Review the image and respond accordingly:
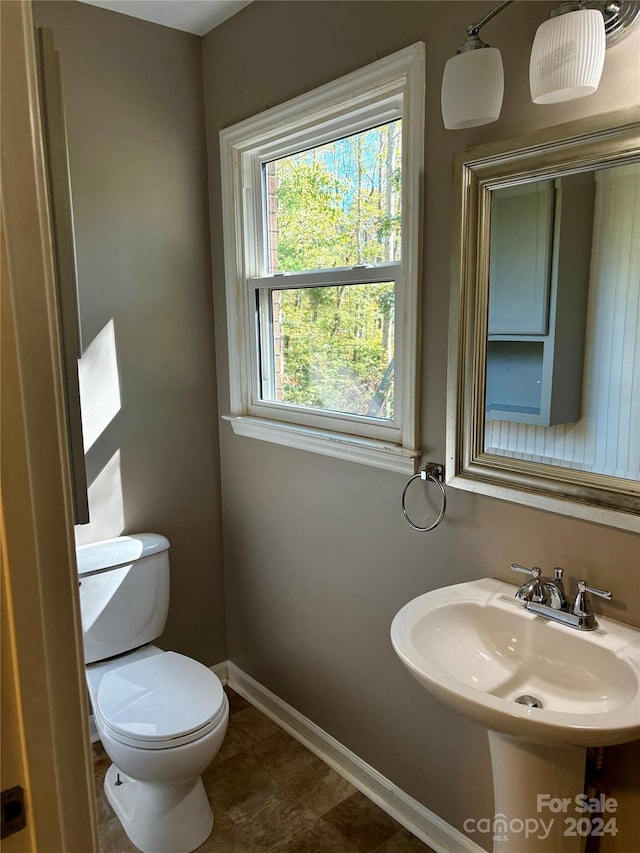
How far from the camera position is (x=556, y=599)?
4.61ft

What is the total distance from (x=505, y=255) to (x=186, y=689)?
157 centimetres

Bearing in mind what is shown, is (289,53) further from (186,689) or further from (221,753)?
(221,753)

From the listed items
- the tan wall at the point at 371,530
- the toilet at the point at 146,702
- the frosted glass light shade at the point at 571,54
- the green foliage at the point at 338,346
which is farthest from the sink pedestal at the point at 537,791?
the frosted glass light shade at the point at 571,54

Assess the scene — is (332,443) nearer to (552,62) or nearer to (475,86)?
(475,86)

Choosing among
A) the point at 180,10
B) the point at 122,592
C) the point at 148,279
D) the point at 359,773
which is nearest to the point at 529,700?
the point at 359,773

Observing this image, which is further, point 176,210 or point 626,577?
point 176,210

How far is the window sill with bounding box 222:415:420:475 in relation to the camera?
179 centimetres

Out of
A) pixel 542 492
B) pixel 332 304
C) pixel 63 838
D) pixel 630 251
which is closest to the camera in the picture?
pixel 63 838

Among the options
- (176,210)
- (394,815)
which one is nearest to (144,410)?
(176,210)

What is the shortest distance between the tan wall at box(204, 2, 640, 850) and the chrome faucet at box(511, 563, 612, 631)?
0.04m

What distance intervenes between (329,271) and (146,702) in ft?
4.78

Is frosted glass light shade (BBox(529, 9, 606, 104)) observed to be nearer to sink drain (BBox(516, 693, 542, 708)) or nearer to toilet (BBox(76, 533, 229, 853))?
sink drain (BBox(516, 693, 542, 708))

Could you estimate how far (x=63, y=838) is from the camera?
0.70 meters

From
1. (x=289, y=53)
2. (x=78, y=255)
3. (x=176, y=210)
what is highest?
(x=289, y=53)
